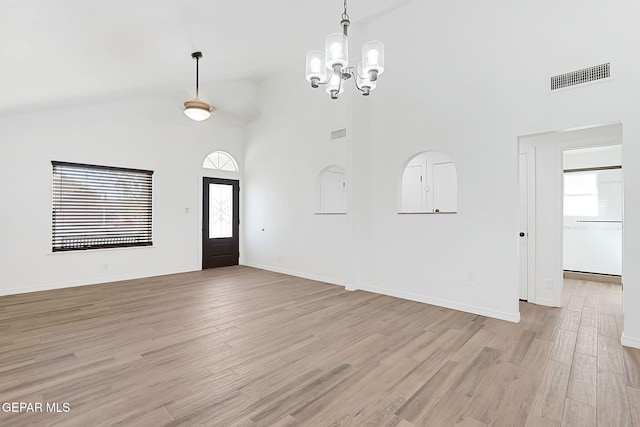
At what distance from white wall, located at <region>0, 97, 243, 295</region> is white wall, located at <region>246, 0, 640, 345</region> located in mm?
3714

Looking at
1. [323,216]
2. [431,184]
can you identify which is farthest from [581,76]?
[323,216]

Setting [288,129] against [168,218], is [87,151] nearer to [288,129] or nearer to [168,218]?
[168,218]

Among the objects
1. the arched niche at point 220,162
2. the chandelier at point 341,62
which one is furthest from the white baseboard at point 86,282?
the chandelier at point 341,62

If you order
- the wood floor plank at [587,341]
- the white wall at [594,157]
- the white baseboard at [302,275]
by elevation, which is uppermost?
the white wall at [594,157]

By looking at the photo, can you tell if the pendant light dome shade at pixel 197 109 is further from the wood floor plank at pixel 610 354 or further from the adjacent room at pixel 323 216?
the wood floor plank at pixel 610 354

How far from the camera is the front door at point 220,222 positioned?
701 centimetres

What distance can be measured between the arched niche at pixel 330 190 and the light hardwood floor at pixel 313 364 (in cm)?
230

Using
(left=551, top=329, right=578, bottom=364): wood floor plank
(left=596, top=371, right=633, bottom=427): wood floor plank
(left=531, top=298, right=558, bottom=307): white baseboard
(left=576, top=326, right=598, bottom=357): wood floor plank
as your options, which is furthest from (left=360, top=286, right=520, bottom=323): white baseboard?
(left=596, top=371, right=633, bottom=427): wood floor plank

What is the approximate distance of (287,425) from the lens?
1821 mm

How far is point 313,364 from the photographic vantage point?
2564 mm

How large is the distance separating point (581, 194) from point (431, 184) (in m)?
3.05

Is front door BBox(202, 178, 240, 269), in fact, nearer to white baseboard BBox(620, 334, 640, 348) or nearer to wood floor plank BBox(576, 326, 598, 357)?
wood floor plank BBox(576, 326, 598, 357)

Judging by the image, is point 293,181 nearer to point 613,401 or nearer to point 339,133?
point 339,133

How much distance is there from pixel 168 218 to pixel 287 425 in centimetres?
559
